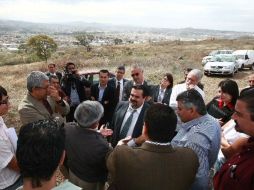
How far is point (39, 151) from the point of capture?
175 cm

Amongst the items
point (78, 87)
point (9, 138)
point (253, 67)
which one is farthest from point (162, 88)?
point (253, 67)

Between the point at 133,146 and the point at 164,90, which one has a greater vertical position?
the point at 133,146

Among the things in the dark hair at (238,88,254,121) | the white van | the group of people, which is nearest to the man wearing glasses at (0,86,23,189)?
the group of people

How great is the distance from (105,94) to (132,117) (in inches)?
96.6

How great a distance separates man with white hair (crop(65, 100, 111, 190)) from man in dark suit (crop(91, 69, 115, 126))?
3.49 metres

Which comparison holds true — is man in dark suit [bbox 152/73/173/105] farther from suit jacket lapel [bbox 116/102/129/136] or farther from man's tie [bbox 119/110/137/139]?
man's tie [bbox 119/110/137/139]

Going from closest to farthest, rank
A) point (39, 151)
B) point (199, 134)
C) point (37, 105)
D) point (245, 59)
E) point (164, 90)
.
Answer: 1. point (39, 151)
2. point (199, 134)
3. point (37, 105)
4. point (164, 90)
5. point (245, 59)

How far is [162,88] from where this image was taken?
666cm

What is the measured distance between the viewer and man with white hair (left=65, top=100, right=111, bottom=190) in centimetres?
309

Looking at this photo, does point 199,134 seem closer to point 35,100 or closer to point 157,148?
point 157,148

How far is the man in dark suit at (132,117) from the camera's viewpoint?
4.32m

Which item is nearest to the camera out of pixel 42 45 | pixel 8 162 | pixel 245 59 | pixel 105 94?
pixel 8 162

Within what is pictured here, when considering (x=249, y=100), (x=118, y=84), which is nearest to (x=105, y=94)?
(x=118, y=84)

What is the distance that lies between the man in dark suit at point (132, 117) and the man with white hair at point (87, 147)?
3.68 feet
